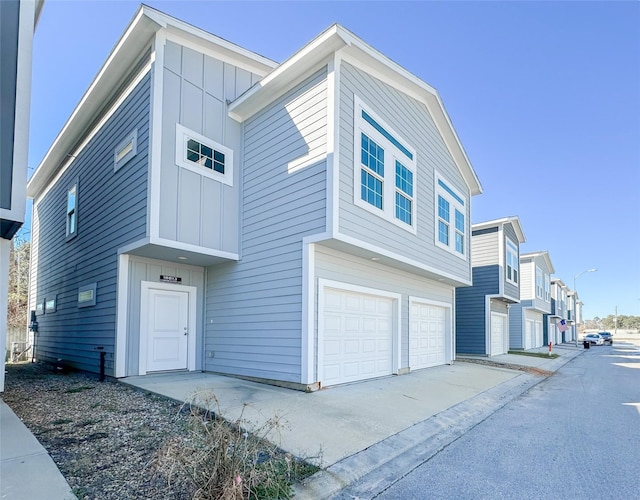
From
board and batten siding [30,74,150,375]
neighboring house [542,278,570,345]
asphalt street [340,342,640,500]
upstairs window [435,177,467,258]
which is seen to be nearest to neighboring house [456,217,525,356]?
upstairs window [435,177,467,258]

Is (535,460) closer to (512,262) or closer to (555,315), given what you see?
(512,262)

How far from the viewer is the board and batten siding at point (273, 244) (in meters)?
7.53

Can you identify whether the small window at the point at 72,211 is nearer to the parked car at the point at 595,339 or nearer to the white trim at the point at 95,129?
the white trim at the point at 95,129

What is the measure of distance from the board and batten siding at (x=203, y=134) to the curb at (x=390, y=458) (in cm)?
543

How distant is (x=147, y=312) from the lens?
8.56 meters

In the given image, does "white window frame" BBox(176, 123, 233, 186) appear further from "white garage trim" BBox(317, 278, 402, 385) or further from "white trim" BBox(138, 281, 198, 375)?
"white garage trim" BBox(317, 278, 402, 385)

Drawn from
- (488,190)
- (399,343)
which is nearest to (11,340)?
(399,343)

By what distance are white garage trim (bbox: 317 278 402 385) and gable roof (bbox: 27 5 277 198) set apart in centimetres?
590

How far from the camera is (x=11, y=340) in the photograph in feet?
54.1

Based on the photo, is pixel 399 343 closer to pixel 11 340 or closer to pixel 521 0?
pixel 521 0

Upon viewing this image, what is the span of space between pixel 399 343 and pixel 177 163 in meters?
6.86

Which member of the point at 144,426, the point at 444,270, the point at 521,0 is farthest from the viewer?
the point at 444,270

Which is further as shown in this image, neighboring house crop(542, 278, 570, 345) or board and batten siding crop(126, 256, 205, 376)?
neighboring house crop(542, 278, 570, 345)

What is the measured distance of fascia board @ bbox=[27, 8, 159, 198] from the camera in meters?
7.89
